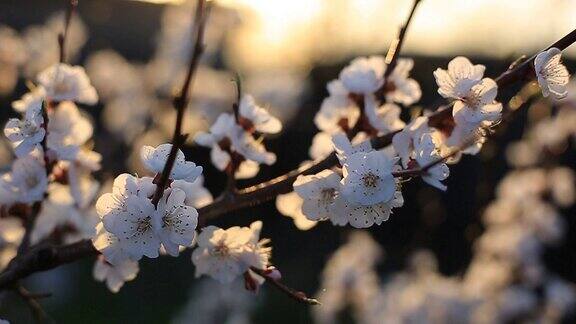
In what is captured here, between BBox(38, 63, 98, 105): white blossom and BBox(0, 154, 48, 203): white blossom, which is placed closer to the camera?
BBox(0, 154, 48, 203): white blossom

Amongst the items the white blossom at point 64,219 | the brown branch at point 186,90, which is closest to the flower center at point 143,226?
the brown branch at point 186,90

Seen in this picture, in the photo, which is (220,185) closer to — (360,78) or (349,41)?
(349,41)

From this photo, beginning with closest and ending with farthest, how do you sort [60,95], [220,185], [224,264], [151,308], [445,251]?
[224,264] < [60,95] < [151,308] < [445,251] < [220,185]

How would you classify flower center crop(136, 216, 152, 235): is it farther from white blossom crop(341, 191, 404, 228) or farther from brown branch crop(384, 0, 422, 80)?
brown branch crop(384, 0, 422, 80)

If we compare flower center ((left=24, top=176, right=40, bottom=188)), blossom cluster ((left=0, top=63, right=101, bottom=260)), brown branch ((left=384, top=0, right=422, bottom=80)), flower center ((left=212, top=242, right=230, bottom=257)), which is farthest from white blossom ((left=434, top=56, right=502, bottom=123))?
flower center ((left=24, top=176, right=40, bottom=188))

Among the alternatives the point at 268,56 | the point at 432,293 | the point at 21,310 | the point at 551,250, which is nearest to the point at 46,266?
the point at 432,293

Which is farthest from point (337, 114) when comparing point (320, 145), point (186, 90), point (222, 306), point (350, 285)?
point (222, 306)

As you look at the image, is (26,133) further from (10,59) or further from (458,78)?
(10,59)
